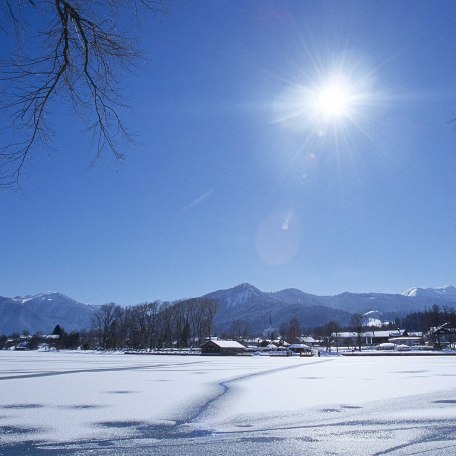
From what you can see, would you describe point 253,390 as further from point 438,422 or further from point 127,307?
point 127,307

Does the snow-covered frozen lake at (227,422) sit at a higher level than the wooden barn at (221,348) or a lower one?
higher

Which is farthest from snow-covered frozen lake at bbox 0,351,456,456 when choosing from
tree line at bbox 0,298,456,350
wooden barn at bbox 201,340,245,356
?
tree line at bbox 0,298,456,350

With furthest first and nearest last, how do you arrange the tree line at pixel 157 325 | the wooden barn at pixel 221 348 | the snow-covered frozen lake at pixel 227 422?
the tree line at pixel 157 325
the wooden barn at pixel 221 348
the snow-covered frozen lake at pixel 227 422

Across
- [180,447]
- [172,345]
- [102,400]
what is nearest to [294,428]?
[180,447]

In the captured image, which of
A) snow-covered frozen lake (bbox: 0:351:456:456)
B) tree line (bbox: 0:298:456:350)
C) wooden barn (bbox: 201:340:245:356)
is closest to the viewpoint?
snow-covered frozen lake (bbox: 0:351:456:456)

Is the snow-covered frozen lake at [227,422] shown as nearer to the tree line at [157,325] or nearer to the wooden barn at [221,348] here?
the wooden barn at [221,348]

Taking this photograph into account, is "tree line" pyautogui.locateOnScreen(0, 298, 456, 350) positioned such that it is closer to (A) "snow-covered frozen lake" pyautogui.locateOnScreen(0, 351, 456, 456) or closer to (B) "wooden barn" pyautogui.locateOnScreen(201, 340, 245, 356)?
(B) "wooden barn" pyautogui.locateOnScreen(201, 340, 245, 356)

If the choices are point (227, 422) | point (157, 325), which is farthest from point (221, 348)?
point (227, 422)

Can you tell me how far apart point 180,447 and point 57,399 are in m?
4.70

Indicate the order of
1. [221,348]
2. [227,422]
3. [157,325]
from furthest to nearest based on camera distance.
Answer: [157,325] → [221,348] → [227,422]

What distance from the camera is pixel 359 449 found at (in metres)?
4.49

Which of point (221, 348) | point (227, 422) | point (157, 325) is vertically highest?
point (157, 325)

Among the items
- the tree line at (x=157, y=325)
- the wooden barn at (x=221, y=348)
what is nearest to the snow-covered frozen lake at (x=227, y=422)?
the wooden barn at (x=221, y=348)

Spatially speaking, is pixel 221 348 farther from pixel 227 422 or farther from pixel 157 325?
pixel 227 422
